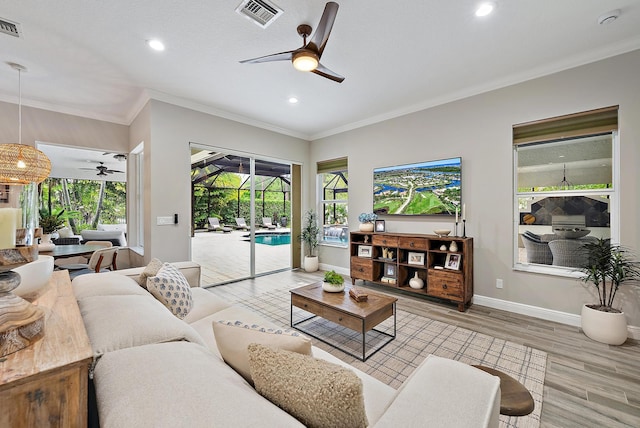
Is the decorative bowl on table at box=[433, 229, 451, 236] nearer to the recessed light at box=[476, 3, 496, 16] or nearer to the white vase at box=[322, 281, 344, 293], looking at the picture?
the white vase at box=[322, 281, 344, 293]

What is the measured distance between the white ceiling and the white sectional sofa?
2.42m

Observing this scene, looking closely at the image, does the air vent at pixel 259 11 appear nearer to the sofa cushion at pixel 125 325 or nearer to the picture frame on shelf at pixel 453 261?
the sofa cushion at pixel 125 325

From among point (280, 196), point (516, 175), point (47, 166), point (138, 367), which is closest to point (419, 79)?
point (516, 175)

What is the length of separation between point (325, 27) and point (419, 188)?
2.78m

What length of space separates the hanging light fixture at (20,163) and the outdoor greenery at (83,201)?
5.84 m

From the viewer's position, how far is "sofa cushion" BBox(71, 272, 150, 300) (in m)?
1.61

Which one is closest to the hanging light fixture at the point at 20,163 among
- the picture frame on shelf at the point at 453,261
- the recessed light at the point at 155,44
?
the recessed light at the point at 155,44

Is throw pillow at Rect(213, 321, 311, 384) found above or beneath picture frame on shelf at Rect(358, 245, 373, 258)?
above

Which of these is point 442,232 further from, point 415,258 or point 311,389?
point 311,389

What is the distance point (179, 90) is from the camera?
12.2ft

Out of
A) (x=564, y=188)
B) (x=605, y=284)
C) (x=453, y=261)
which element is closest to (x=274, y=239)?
(x=453, y=261)

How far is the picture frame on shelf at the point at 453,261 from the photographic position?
352cm

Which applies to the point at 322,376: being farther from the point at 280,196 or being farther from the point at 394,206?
the point at 280,196

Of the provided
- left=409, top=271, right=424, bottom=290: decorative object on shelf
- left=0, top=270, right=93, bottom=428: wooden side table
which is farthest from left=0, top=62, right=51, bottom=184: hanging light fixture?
left=409, top=271, right=424, bottom=290: decorative object on shelf
